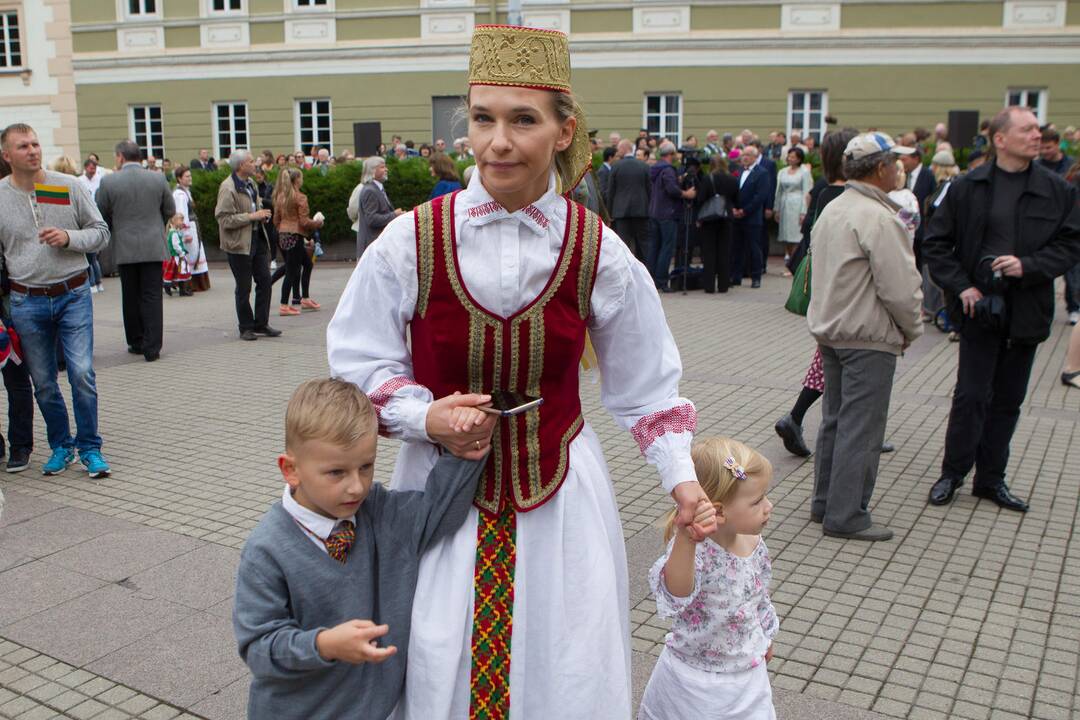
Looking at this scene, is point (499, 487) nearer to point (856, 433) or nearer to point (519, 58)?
point (519, 58)

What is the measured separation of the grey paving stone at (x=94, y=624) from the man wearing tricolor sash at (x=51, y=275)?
6.60 ft

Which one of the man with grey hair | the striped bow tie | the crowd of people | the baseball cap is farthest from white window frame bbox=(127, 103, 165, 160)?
the striped bow tie

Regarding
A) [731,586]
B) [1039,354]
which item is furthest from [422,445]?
[1039,354]

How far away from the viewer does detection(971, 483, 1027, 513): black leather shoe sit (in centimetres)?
571

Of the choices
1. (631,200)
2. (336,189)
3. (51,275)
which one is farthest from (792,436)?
(336,189)

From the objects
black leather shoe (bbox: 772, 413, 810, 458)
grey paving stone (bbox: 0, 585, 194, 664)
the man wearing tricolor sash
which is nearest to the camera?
grey paving stone (bbox: 0, 585, 194, 664)

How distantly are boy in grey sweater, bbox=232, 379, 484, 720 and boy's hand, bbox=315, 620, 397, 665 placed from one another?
0.08 m

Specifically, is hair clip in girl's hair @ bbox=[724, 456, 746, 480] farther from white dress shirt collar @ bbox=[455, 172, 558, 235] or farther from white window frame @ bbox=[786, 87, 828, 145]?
white window frame @ bbox=[786, 87, 828, 145]

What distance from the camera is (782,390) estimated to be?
8.58m

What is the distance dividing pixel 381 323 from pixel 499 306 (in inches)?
11.0

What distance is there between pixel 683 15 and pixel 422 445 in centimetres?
2560

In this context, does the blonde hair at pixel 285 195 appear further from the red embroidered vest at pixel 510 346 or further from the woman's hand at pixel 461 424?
the woman's hand at pixel 461 424

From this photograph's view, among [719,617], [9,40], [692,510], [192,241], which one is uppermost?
[9,40]

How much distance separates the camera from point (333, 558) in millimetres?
2242
